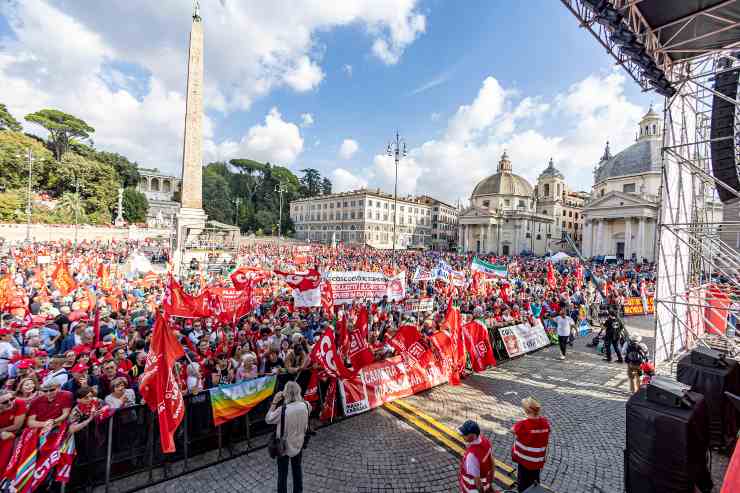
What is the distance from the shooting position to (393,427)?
5934mm

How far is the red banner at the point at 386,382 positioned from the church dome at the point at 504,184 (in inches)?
2738

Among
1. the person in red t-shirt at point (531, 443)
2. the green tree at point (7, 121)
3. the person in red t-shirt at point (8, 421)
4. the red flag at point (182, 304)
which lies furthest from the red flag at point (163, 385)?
the green tree at point (7, 121)

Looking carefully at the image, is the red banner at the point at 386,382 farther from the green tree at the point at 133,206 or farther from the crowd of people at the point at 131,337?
the green tree at the point at 133,206

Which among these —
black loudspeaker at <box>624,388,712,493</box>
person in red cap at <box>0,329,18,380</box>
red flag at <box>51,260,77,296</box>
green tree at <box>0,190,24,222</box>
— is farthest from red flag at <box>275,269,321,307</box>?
green tree at <box>0,190,24,222</box>

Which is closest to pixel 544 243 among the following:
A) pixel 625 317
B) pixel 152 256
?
pixel 625 317

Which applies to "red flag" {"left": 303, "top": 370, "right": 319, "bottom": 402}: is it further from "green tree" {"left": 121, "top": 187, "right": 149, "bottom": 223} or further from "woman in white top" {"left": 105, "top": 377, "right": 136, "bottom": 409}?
"green tree" {"left": 121, "top": 187, "right": 149, "bottom": 223}

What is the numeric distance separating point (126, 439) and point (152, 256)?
30.0 metres

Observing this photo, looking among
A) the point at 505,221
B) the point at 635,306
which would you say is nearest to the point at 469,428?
the point at 635,306

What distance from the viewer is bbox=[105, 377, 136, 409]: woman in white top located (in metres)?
4.53

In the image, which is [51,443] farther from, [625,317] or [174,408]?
[625,317]

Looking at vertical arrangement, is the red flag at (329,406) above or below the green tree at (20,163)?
below

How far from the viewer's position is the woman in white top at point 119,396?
14.9 ft

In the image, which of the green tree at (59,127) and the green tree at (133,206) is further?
the green tree at (59,127)

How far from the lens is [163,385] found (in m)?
4.41
